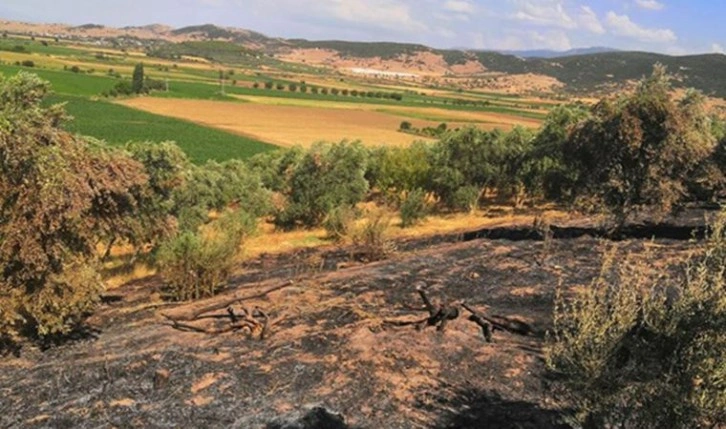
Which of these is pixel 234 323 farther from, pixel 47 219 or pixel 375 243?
pixel 375 243

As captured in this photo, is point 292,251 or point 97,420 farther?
point 292,251

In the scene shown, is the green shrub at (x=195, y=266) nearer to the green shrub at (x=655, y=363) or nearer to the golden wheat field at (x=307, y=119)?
the green shrub at (x=655, y=363)

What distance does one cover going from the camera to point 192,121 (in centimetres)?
7475

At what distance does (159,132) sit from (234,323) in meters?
54.4

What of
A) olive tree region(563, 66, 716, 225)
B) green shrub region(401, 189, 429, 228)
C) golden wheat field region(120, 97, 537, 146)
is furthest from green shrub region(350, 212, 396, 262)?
golden wheat field region(120, 97, 537, 146)

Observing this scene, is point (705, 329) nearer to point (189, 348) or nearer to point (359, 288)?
point (189, 348)

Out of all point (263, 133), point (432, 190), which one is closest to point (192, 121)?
point (263, 133)

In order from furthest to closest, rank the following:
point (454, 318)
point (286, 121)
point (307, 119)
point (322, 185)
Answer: point (307, 119), point (286, 121), point (322, 185), point (454, 318)

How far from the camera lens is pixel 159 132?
62.6 meters

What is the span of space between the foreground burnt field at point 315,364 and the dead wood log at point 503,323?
15 cm

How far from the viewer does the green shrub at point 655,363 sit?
5.82 meters

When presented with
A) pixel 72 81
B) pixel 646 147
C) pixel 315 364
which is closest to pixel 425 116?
pixel 72 81

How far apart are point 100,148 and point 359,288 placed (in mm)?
6629

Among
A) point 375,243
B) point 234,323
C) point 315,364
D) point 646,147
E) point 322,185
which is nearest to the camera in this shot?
point 315,364
